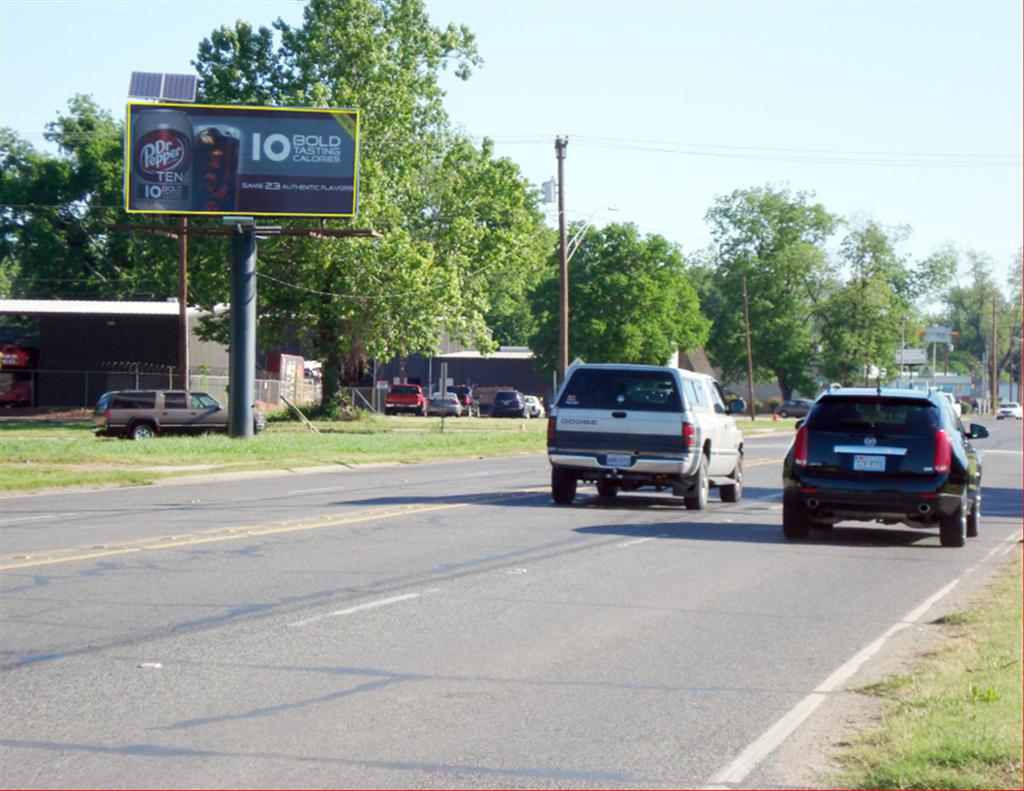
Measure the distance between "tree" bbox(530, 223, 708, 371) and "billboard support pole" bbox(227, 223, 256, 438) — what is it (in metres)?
47.2

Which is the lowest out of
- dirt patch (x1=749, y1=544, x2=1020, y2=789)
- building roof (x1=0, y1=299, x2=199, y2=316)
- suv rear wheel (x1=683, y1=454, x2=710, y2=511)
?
dirt patch (x1=749, y1=544, x2=1020, y2=789)

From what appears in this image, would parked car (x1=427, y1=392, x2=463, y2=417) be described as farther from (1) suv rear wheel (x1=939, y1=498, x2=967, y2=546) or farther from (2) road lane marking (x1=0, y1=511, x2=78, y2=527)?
(1) suv rear wheel (x1=939, y1=498, x2=967, y2=546)

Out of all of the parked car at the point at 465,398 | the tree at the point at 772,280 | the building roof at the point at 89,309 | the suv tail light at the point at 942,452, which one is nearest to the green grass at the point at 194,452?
the building roof at the point at 89,309

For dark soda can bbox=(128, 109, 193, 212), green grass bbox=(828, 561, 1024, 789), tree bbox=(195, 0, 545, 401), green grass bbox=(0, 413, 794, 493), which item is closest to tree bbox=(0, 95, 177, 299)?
tree bbox=(195, 0, 545, 401)

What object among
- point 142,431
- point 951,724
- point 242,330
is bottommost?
point 951,724

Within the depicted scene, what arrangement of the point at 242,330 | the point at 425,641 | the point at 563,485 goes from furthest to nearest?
1. the point at 242,330
2. the point at 563,485
3. the point at 425,641

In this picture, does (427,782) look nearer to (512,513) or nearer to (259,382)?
(512,513)

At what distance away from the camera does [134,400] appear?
44.3 m

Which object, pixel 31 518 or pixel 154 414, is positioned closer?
pixel 31 518

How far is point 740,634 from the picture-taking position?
1073cm

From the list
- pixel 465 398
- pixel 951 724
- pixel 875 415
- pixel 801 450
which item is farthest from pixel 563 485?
pixel 465 398

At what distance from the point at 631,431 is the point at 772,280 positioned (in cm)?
9177

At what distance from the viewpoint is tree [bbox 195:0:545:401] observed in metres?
53.1

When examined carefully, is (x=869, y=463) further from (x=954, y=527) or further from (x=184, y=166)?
(x=184, y=166)
